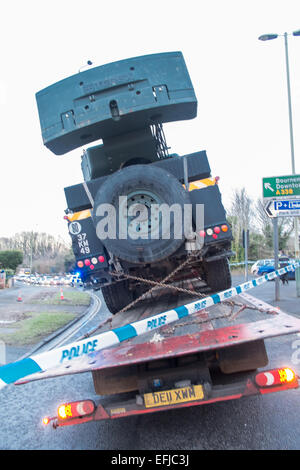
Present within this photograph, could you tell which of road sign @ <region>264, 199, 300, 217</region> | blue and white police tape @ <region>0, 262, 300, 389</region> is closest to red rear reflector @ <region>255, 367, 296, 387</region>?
blue and white police tape @ <region>0, 262, 300, 389</region>

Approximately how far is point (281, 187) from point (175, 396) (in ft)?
32.6

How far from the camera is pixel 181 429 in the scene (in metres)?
3.91

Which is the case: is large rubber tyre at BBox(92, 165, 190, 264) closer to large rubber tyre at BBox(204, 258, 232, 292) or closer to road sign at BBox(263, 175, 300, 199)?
large rubber tyre at BBox(204, 258, 232, 292)

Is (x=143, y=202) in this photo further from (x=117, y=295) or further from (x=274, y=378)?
(x=274, y=378)

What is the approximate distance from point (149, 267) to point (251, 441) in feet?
9.77

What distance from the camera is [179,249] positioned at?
5.70 metres

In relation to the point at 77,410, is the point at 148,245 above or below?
above

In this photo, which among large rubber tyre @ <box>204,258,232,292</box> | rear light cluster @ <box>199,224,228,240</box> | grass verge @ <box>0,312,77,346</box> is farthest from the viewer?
grass verge @ <box>0,312,77,346</box>

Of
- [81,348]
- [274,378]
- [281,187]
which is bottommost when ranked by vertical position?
[274,378]

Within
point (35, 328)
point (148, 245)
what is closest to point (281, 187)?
point (35, 328)

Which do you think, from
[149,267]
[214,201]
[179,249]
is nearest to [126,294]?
[149,267]

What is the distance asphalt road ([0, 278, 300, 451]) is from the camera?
3.56 m

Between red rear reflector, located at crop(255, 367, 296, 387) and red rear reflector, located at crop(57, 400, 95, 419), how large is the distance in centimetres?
137

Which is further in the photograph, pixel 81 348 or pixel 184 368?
pixel 184 368
